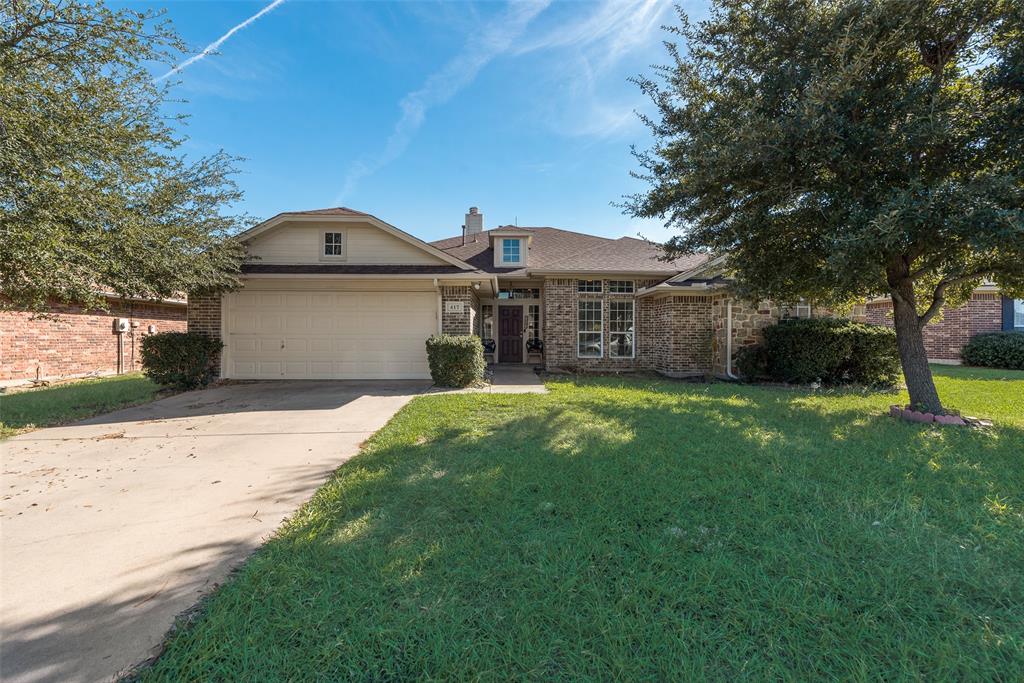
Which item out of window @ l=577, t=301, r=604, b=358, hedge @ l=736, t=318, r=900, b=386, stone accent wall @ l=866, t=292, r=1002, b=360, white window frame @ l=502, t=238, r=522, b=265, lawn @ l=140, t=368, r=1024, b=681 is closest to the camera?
lawn @ l=140, t=368, r=1024, b=681

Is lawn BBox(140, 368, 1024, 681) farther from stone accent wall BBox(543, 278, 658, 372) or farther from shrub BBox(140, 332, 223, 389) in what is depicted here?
stone accent wall BBox(543, 278, 658, 372)

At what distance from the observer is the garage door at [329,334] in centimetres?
1041

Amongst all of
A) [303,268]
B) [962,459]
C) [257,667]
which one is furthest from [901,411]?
[303,268]

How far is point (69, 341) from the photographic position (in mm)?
12336

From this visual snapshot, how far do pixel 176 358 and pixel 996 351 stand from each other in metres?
24.6

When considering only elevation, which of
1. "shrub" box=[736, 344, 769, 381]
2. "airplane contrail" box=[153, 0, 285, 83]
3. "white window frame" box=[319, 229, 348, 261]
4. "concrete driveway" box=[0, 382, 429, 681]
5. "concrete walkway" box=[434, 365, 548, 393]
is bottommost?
"concrete driveway" box=[0, 382, 429, 681]

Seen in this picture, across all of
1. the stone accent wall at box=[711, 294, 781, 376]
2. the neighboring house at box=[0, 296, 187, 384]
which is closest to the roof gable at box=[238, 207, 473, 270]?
the neighboring house at box=[0, 296, 187, 384]

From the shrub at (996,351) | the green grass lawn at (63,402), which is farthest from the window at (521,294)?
the shrub at (996,351)

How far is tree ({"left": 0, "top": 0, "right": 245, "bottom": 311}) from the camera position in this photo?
546 centimetres

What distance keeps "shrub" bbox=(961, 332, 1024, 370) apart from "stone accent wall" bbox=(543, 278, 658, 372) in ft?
39.7

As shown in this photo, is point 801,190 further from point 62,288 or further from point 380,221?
point 62,288

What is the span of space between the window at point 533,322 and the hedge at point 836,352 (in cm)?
728

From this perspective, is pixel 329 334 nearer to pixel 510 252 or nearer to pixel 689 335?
pixel 510 252

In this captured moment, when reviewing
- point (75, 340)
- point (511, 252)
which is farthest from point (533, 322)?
point (75, 340)
